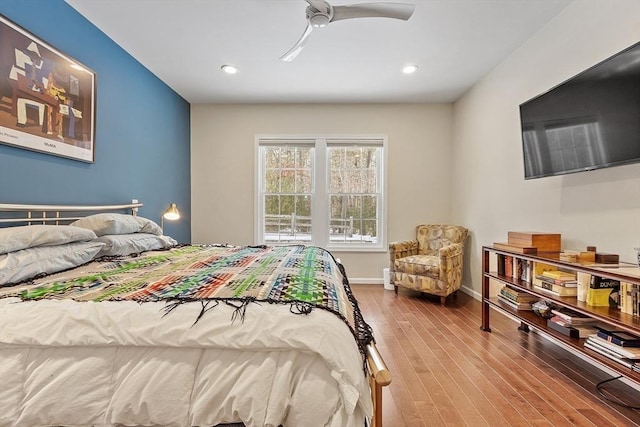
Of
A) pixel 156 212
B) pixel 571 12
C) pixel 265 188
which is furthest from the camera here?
pixel 265 188

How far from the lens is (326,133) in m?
4.73

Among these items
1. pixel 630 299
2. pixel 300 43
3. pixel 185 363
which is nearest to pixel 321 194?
pixel 300 43

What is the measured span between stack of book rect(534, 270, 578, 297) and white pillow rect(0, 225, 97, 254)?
310 centimetres

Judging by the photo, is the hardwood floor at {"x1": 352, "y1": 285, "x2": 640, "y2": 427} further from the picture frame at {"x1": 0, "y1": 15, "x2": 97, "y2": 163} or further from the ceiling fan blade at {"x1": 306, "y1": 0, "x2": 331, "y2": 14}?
the picture frame at {"x1": 0, "y1": 15, "x2": 97, "y2": 163}

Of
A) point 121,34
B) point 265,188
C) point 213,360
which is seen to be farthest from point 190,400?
point 265,188

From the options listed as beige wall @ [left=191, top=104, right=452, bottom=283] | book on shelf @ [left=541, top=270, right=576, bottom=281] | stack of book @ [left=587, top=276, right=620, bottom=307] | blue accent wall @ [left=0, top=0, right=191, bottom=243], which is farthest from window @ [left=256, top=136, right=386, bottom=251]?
stack of book @ [left=587, top=276, right=620, bottom=307]

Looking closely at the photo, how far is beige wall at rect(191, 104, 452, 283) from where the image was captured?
4.72 meters

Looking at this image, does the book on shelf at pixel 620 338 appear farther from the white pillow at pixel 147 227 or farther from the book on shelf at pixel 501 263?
the white pillow at pixel 147 227

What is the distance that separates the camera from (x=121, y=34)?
2.92 meters

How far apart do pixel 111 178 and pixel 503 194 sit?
392 cm

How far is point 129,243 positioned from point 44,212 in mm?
597

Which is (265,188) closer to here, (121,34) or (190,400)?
(121,34)

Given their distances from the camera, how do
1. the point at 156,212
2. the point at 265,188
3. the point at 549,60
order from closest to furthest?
the point at 549,60 → the point at 156,212 → the point at 265,188

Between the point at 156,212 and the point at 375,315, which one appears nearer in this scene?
the point at 375,315
